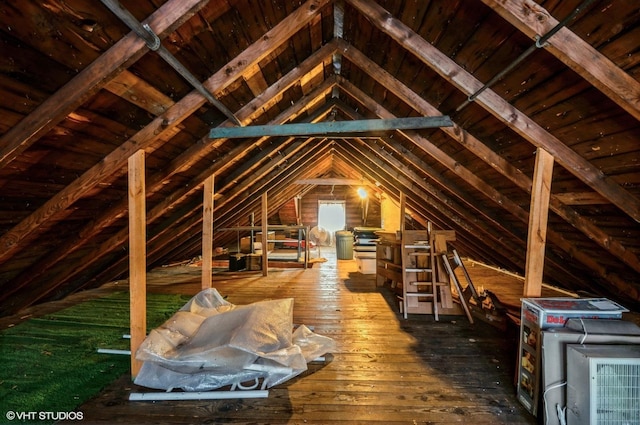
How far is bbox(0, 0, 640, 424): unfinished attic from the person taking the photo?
139 centimetres

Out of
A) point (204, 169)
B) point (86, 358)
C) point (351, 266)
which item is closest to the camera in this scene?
point (86, 358)

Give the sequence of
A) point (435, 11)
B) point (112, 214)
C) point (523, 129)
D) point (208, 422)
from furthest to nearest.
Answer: point (112, 214), point (523, 129), point (208, 422), point (435, 11)

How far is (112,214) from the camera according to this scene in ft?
9.19

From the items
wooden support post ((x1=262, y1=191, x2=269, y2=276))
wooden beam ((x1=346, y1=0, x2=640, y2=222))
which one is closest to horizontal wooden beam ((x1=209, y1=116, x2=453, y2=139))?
wooden beam ((x1=346, y1=0, x2=640, y2=222))

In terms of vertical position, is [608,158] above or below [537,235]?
above

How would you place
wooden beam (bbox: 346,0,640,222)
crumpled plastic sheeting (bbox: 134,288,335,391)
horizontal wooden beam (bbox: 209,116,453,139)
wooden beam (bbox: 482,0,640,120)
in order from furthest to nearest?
horizontal wooden beam (bbox: 209,116,453,139) < crumpled plastic sheeting (bbox: 134,288,335,391) < wooden beam (bbox: 346,0,640,222) < wooden beam (bbox: 482,0,640,120)

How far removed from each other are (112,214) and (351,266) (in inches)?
210

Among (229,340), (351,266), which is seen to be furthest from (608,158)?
(351,266)

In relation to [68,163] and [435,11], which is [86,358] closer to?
[68,163]

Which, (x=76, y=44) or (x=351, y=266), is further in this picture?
(x=351, y=266)

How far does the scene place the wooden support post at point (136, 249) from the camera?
210 centimetres

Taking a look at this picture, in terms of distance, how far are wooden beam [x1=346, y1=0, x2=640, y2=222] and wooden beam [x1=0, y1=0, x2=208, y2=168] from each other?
1145 millimetres

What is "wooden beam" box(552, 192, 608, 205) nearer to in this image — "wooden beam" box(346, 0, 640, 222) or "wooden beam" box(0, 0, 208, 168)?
"wooden beam" box(346, 0, 640, 222)

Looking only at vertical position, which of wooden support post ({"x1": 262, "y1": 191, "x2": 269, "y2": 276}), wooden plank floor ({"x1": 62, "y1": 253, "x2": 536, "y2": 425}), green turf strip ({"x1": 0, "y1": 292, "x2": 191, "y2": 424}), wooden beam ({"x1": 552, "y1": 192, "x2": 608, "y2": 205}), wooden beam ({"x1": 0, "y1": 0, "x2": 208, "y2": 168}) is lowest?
wooden plank floor ({"x1": 62, "y1": 253, "x2": 536, "y2": 425})
